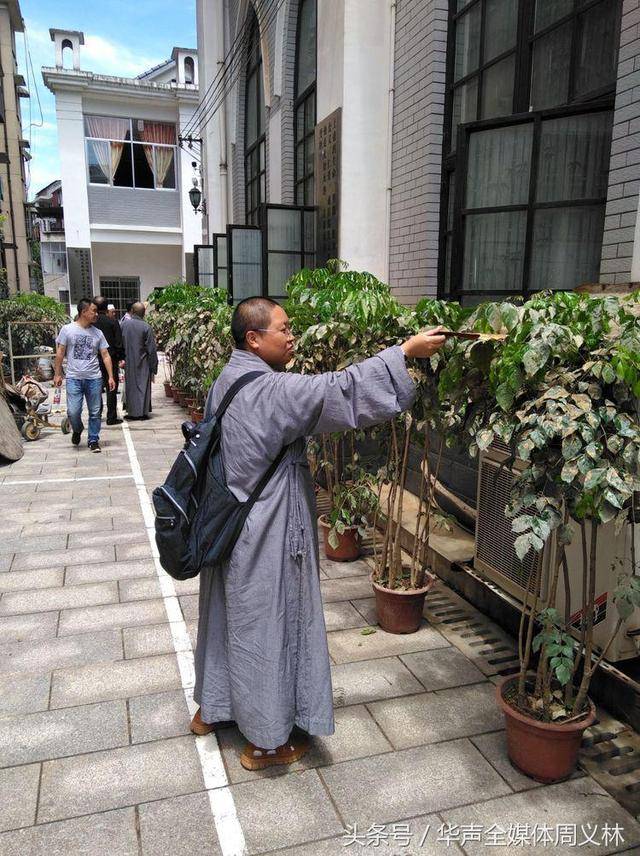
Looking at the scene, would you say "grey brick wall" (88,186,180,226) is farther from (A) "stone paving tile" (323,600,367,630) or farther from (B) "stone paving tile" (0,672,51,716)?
(B) "stone paving tile" (0,672,51,716)

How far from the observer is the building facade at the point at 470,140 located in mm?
4301

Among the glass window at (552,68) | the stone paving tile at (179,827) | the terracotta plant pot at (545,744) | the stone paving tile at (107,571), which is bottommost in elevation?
the stone paving tile at (107,571)

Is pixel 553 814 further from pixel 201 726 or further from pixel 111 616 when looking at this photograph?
pixel 111 616

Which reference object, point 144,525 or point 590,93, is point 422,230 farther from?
point 144,525

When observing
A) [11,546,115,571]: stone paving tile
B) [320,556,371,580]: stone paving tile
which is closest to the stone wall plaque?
[320,556,371,580]: stone paving tile

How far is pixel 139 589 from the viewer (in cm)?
434

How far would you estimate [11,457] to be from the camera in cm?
753

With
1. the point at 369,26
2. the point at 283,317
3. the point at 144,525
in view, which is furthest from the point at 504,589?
the point at 369,26

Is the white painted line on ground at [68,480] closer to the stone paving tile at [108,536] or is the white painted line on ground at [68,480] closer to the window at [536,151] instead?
the stone paving tile at [108,536]

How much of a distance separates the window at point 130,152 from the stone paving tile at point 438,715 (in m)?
25.4

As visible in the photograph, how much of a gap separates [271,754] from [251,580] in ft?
2.61

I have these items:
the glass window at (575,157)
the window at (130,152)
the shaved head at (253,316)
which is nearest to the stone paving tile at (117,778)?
the shaved head at (253,316)

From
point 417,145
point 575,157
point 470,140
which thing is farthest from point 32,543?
point 417,145

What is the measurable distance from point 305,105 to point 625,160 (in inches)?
283
